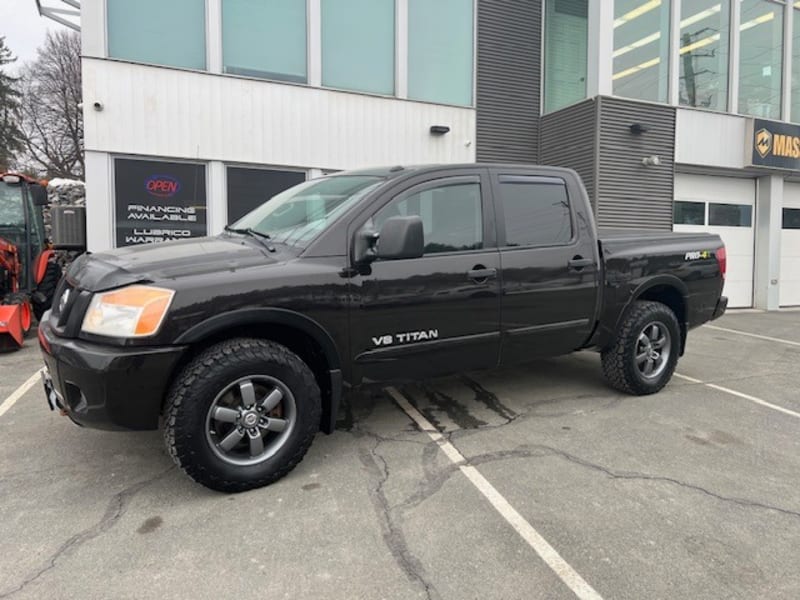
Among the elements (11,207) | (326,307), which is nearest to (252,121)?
(11,207)

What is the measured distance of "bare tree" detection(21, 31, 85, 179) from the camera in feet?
98.3

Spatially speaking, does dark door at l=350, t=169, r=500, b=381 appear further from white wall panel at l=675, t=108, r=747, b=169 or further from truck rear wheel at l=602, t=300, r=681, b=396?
white wall panel at l=675, t=108, r=747, b=169

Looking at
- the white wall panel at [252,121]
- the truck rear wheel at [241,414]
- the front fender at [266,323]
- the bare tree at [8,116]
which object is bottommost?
the truck rear wheel at [241,414]

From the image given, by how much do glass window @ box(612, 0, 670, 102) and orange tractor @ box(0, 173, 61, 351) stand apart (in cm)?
1024

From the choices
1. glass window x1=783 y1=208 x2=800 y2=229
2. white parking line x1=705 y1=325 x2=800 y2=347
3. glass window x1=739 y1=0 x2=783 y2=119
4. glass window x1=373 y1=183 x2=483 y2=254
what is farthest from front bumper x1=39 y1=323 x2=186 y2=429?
glass window x1=783 y1=208 x2=800 y2=229

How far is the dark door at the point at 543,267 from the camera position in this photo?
4121mm

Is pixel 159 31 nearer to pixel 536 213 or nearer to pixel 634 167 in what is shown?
pixel 536 213

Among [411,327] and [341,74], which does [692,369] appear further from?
[341,74]

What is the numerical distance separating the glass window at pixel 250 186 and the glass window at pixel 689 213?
7.92 m

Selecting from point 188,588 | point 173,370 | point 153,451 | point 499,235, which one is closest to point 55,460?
point 153,451

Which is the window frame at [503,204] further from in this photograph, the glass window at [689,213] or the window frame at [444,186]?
the glass window at [689,213]

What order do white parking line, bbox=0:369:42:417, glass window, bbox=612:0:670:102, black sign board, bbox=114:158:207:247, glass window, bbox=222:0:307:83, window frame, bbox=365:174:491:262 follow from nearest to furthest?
1. window frame, bbox=365:174:491:262
2. white parking line, bbox=0:369:42:417
3. black sign board, bbox=114:158:207:247
4. glass window, bbox=222:0:307:83
5. glass window, bbox=612:0:670:102

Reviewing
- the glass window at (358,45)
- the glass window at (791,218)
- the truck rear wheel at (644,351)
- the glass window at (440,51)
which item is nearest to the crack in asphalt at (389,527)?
the truck rear wheel at (644,351)

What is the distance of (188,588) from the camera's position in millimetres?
2357
